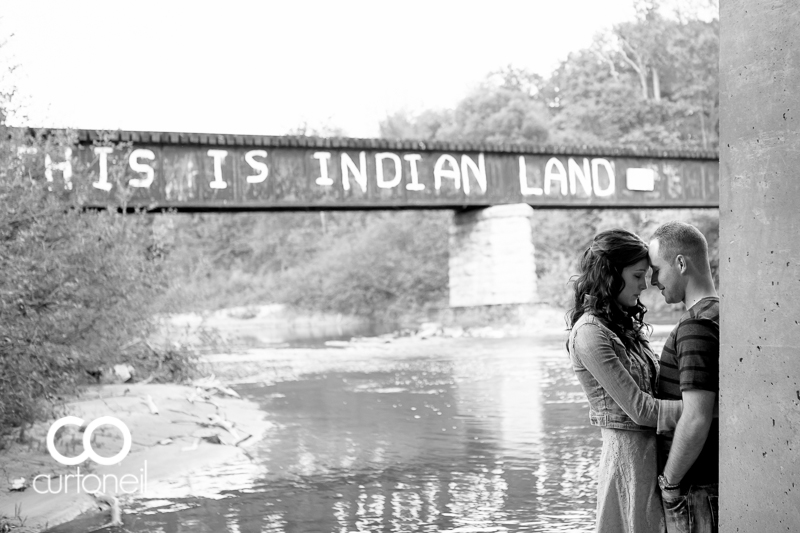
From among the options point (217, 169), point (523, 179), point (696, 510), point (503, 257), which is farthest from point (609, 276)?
point (523, 179)

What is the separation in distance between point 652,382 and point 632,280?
0.38m

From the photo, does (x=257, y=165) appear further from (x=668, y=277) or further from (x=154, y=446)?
(x=668, y=277)

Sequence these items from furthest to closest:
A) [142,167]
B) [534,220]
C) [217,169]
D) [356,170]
A: [534,220]
[356,170]
[217,169]
[142,167]

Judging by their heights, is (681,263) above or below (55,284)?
below

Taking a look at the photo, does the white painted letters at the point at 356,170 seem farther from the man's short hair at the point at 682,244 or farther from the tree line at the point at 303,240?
the man's short hair at the point at 682,244

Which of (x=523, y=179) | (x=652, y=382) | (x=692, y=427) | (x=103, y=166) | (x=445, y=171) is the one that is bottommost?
(x=692, y=427)

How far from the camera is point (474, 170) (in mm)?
25484

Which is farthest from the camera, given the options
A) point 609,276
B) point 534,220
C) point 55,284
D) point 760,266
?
point 534,220

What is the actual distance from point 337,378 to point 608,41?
5088cm

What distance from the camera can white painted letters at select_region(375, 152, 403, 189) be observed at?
2402cm

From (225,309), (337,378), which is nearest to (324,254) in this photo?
(225,309)

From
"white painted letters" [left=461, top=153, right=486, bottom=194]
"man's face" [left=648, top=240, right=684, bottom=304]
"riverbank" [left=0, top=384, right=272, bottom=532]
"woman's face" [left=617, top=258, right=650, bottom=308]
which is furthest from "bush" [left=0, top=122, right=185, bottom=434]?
"white painted letters" [left=461, top=153, right=486, bottom=194]

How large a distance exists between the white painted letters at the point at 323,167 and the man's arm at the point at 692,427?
67.3 ft

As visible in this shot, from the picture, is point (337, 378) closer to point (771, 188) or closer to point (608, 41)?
point (771, 188)
